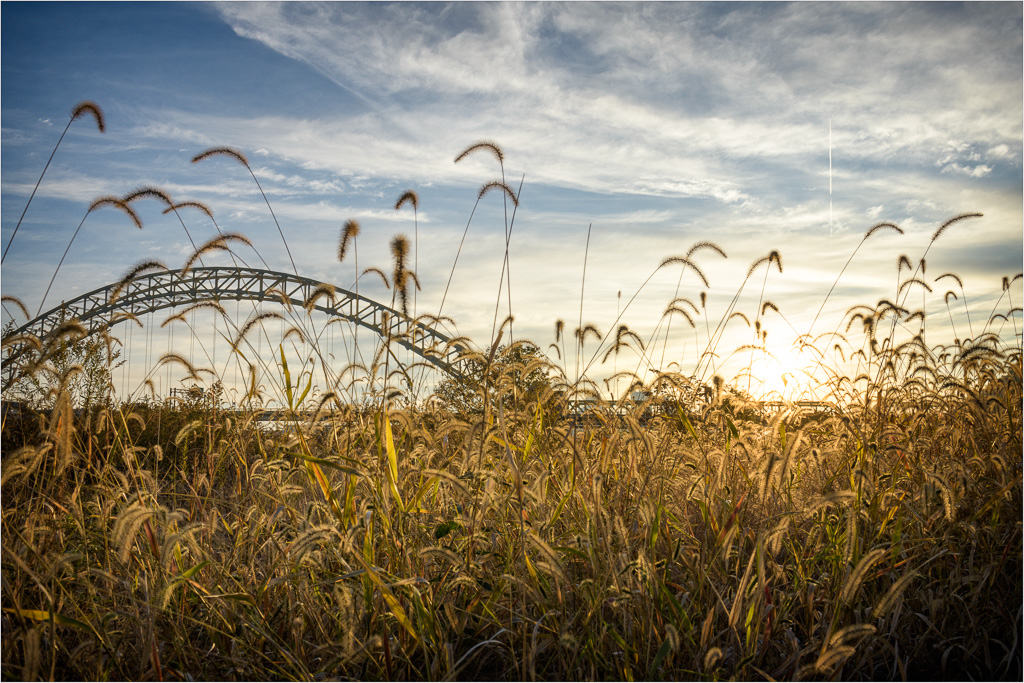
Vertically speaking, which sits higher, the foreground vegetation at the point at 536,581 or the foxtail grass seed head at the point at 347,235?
the foxtail grass seed head at the point at 347,235

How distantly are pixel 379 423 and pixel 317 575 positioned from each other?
2.65 feet

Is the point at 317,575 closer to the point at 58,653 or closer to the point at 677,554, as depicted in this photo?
the point at 58,653

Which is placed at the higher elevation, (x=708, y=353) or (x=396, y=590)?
(x=708, y=353)

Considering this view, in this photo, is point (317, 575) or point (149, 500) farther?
point (149, 500)

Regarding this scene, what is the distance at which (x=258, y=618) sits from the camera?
237 centimetres

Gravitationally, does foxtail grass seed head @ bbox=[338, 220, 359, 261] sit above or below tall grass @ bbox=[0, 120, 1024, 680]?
above

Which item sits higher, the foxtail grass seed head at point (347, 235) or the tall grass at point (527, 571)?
the foxtail grass seed head at point (347, 235)

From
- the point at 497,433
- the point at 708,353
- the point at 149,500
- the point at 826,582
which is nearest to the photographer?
the point at 826,582

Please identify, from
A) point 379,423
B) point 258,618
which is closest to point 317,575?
point 258,618

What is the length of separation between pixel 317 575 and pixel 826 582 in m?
2.22

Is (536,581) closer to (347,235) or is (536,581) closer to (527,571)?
(527,571)

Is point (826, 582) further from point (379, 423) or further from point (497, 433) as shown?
point (379, 423)

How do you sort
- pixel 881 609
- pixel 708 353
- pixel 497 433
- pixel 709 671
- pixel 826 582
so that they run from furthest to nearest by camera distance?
pixel 708 353 < pixel 497 433 < pixel 826 582 < pixel 709 671 < pixel 881 609

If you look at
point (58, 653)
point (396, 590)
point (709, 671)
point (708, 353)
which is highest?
point (708, 353)
